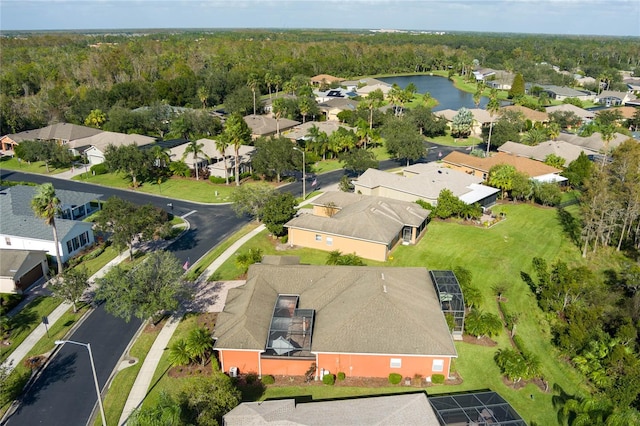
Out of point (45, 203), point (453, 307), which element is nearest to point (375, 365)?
point (453, 307)

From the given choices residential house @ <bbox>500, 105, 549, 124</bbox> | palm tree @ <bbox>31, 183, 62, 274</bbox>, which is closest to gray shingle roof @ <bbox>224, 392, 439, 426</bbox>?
palm tree @ <bbox>31, 183, 62, 274</bbox>

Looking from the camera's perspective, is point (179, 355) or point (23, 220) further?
point (23, 220)

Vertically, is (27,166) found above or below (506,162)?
below

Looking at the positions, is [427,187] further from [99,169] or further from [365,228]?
[99,169]

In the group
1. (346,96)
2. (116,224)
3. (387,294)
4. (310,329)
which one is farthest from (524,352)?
(346,96)

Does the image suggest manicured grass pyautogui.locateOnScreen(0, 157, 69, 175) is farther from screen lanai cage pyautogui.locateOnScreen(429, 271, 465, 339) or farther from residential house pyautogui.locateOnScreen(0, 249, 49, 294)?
screen lanai cage pyautogui.locateOnScreen(429, 271, 465, 339)

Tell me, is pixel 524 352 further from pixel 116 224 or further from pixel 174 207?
pixel 174 207
